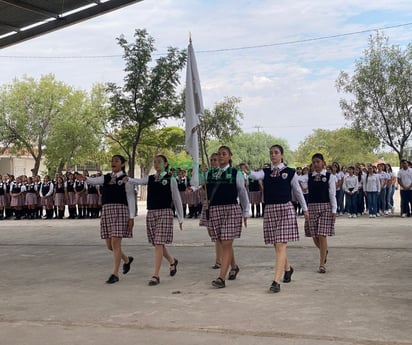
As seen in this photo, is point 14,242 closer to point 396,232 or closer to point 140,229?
point 140,229

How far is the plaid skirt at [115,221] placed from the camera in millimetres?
8398

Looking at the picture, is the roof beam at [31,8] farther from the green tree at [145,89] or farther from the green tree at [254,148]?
the green tree at [254,148]

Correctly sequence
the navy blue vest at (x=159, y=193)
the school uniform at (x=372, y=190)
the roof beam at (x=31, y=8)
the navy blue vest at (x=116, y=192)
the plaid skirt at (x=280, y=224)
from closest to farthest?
the plaid skirt at (x=280, y=224), the navy blue vest at (x=159, y=193), the navy blue vest at (x=116, y=192), the roof beam at (x=31, y=8), the school uniform at (x=372, y=190)

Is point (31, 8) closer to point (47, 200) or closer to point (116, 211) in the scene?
point (116, 211)

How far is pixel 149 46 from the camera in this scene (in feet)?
69.6

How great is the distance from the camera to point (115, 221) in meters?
8.42

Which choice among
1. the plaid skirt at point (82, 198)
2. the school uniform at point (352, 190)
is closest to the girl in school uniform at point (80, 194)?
the plaid skirt at point (82, 198)

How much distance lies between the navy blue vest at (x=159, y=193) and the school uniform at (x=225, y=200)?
65 cm

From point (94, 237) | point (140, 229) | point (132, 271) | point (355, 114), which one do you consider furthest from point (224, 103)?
point (132, 271)

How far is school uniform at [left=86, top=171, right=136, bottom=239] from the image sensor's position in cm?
842

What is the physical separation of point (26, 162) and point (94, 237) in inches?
1864

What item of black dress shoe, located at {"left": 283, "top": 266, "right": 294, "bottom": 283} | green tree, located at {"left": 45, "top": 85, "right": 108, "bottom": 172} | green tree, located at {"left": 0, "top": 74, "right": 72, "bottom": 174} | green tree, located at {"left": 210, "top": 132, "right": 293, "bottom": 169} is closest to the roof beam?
black dress shoe, located at {"left": 283, "top": 266, "right": 294, "bottom": 283}

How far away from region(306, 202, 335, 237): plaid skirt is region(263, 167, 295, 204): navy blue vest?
1.32m

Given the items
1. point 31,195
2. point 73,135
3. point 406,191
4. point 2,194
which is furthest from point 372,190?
point 73,135
